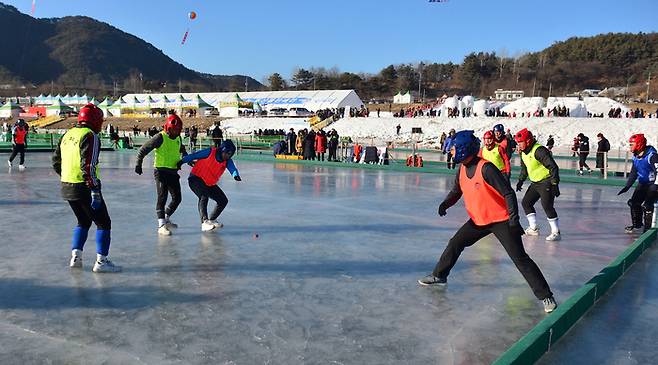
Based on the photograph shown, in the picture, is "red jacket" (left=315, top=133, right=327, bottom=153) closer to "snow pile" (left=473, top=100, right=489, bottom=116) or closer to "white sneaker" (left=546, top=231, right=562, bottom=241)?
"white sneaker" (left=546, top=231, right=562, bottom=241)

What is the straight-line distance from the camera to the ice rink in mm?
3584

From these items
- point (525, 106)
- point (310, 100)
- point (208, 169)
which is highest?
point (310, 100)

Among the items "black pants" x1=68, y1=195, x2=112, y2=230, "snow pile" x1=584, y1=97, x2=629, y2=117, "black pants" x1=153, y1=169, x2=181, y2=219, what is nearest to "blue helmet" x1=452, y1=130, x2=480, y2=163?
"black pants" x1=68, y1=195, x2=112, y2=230

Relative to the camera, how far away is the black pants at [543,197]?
280 inches

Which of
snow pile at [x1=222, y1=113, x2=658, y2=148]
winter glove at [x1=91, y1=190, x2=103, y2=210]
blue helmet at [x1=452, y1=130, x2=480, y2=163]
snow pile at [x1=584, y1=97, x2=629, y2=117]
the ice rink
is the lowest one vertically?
the ice rink

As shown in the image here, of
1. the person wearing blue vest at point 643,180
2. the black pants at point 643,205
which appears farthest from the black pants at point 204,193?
the black pants at point 643,205

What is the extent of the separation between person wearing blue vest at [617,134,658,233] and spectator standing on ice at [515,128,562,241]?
1.37 meters

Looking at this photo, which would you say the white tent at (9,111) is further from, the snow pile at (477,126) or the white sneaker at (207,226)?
the white sneaker at (207,226)

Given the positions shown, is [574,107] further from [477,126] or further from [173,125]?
[173,125]

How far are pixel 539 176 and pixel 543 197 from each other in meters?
0.28

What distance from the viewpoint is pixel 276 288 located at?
491 cm

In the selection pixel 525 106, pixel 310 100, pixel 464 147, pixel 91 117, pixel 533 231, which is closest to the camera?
pixel 464 147

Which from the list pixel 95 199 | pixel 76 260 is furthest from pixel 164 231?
pixel 95 199

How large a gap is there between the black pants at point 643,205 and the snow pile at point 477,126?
27.8 m
